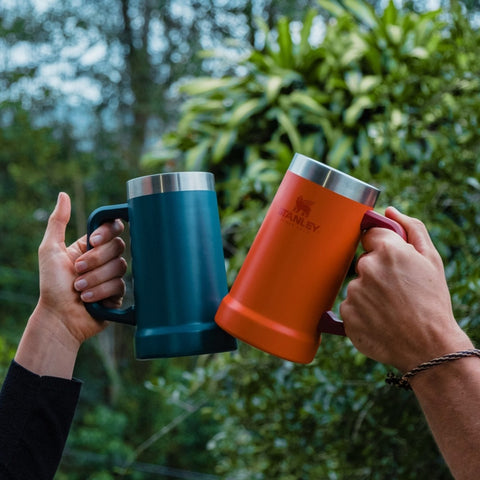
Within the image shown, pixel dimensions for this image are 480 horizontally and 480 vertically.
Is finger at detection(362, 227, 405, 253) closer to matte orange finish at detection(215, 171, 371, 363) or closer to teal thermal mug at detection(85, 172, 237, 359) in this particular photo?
matte orange finish at detection(215, 171, 371, 363)

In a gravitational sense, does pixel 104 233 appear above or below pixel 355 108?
above

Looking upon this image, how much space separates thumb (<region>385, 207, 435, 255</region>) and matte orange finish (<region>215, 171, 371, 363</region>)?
0.14ft

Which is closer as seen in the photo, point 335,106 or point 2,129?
point 335,106

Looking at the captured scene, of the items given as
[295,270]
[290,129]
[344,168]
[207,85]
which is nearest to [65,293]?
[295,270]

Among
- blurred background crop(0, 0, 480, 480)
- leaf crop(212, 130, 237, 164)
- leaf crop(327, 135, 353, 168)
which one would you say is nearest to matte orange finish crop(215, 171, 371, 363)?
blurred background crop(0, 0, 480, 480)

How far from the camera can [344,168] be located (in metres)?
1.84

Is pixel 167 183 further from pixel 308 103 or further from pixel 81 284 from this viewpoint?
pixel 308 103

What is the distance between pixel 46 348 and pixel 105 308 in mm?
105

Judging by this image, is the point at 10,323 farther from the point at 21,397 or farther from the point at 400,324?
the point at 400,324

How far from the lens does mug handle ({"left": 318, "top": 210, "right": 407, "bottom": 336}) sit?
0.75 m

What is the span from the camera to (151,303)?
844mm

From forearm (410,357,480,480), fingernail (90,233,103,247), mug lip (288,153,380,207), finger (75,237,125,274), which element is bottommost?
finger (75,237,125,274)

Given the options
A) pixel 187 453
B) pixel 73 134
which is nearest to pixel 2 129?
pixel 73 134

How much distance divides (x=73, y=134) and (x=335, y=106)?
2.66m
